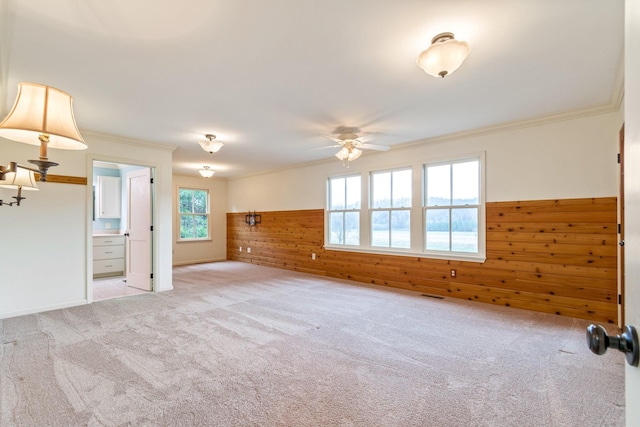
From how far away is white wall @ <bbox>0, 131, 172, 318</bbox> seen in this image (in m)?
3.73

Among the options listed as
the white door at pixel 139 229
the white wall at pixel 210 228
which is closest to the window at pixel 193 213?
the white wall at pixel 210 228

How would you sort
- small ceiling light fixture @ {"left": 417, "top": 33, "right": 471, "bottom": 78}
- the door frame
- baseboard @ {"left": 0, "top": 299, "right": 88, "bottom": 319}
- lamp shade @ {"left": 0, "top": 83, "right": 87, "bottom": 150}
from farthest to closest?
1. the door frame
2. baseboard @ {"left": 0, "top": 299, "right": 88, "bottom": 319}
3. small ceiling light fixture @ {"left": 417, "top": 33, "right": 471, "bottom": 78}
4. lamp shade @ {"left": 0, "top": 83, "right": 87, "bottom": 150}

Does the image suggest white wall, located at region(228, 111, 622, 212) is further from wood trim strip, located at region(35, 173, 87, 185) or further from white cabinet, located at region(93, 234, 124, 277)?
white cabinet, located at region(93, 234, 124, 277)

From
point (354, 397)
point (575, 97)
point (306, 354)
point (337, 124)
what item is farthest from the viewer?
point (337, 124)

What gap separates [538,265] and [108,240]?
26.3 feet

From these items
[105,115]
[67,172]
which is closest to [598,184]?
[105,115]

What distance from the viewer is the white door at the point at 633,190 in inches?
23.8

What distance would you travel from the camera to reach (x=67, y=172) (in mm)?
4160

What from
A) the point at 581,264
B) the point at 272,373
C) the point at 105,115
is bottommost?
the point at 272,373

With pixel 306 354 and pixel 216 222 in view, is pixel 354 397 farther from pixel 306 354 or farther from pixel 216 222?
pixel 216 222

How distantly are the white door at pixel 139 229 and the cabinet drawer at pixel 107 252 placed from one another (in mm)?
1365

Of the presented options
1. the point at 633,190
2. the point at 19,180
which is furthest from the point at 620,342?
the point at 19,180

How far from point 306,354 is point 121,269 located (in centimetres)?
594

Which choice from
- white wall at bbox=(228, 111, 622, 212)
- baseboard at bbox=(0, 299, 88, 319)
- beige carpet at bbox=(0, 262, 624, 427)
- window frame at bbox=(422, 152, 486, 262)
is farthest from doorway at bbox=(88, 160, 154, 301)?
window frame at bbox=(422, 152, 486, 262)
